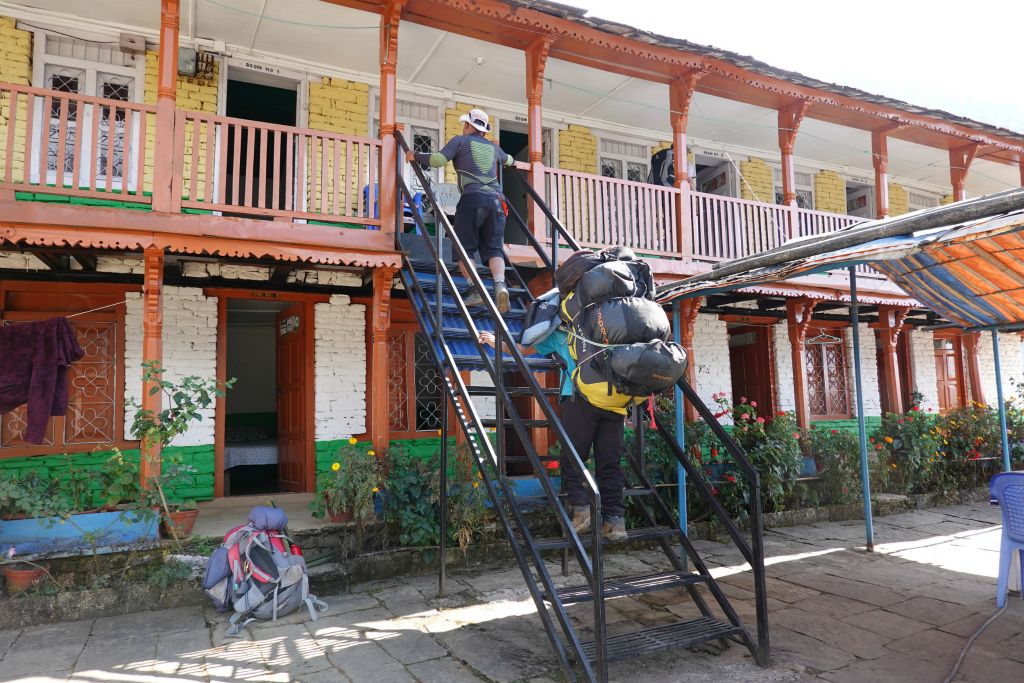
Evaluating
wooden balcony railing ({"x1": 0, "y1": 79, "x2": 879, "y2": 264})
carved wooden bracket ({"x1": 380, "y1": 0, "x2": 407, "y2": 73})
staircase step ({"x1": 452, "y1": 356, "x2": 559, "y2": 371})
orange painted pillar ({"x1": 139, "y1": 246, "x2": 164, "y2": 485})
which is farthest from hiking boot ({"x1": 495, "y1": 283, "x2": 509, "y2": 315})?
orange painted pillar ({"x1": 139, "y1": 246, "x2": 164, "y2": 485})

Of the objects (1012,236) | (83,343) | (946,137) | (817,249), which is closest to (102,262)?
(83,343)

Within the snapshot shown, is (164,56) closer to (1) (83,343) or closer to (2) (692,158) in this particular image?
(1) (83,343)

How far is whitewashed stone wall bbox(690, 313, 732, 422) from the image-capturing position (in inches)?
428

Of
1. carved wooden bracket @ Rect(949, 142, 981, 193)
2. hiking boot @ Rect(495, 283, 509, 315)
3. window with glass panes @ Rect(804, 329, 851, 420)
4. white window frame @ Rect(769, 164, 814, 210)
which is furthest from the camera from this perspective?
white window frame @ Rect(769, 164, 814, 210)

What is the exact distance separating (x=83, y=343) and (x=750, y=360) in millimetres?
10765

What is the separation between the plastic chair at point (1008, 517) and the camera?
4.69 meters

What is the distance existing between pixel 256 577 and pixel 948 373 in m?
15.2

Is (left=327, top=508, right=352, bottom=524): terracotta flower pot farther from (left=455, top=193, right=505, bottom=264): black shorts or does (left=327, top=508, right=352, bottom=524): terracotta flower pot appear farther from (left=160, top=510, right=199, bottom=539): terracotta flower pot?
(left=455, top=193, right=505, bottom=264): black shorts

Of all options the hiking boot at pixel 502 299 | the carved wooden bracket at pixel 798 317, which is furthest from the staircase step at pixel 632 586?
the carved wooden bracket at pixel 798 317

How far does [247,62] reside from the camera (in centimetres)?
845

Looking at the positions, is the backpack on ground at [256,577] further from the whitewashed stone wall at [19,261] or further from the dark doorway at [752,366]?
the dark doorway at [752,366]

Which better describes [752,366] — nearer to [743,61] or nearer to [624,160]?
[624,160]

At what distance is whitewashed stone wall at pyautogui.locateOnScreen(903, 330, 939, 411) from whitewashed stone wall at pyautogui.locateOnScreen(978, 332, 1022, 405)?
176 cm

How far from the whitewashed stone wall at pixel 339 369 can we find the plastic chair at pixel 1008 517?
6786 millimetres
